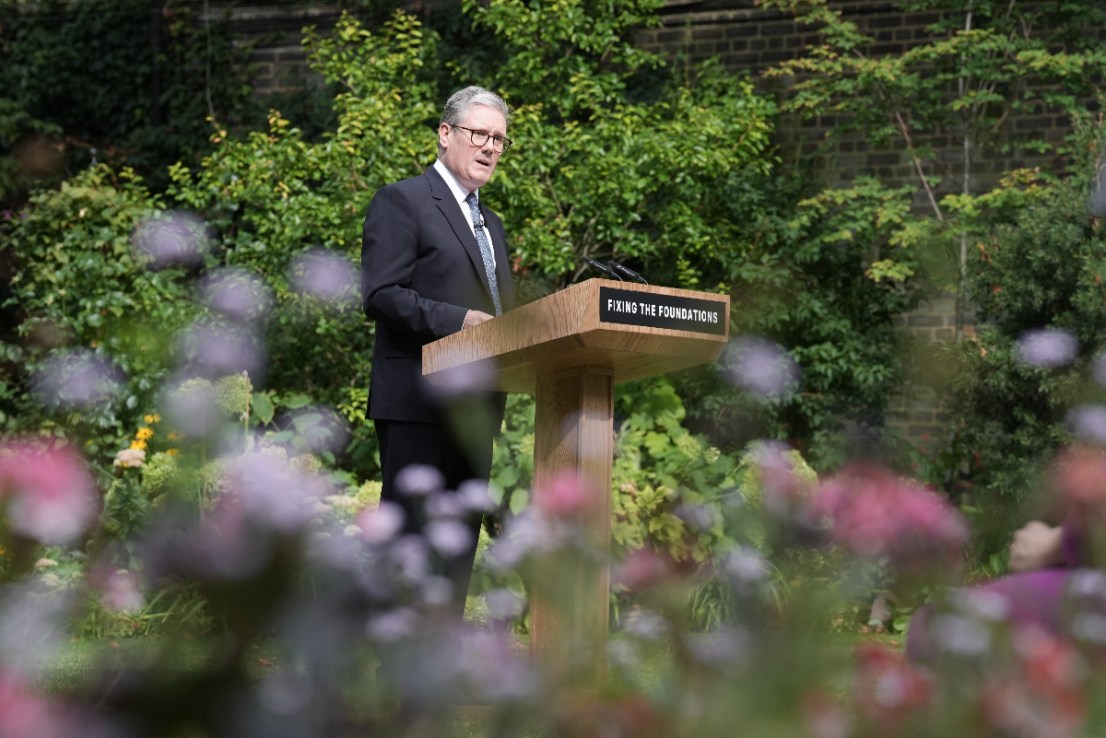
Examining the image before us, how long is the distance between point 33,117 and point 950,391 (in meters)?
7.23

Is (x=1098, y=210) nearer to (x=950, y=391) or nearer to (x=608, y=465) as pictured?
(x=950, y=391)

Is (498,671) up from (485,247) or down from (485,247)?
down

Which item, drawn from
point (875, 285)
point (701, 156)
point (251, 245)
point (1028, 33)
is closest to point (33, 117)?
point (251, 245)

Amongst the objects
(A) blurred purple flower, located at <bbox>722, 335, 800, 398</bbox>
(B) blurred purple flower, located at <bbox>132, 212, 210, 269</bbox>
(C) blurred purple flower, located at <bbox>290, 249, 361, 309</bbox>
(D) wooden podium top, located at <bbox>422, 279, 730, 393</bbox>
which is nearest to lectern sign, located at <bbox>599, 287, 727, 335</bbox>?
(D) wooden podium top, located at <bbox>422, 279, 730, 393</bbox>

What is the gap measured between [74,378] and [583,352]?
5.69 metres

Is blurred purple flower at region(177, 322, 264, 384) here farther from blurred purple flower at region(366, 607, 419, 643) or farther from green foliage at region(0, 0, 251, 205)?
blurred purple flower at region(366, 607, 419, 643)

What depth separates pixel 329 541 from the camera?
69cm

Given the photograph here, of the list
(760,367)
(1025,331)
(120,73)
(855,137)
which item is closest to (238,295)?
(760,367)

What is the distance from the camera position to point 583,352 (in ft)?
6.65

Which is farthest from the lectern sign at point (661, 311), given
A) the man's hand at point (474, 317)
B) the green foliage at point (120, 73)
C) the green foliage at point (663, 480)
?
the green foliage at point (120, 73)

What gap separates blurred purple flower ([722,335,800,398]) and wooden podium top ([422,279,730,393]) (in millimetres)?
5001

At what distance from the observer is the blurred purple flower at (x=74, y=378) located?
671cm

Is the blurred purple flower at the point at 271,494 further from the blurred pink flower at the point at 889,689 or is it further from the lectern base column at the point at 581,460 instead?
the blurred pink flower at the point at 889,689

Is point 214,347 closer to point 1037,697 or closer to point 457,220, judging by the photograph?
point 457,220
